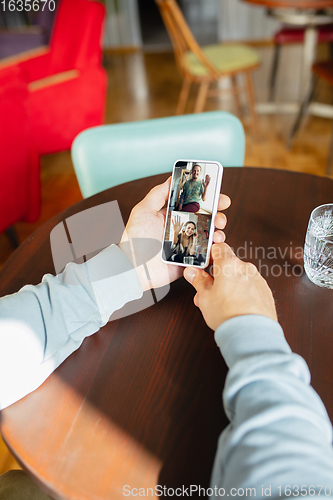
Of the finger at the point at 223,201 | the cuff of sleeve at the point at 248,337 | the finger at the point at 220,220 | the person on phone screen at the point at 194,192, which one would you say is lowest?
the cuff of sleeve at the point at 248,337

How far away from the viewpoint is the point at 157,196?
617 mm

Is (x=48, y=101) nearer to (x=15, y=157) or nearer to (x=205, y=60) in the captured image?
(x=15, y=157)

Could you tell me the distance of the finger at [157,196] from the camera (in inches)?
24.1

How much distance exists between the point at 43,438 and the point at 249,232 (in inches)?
17.9

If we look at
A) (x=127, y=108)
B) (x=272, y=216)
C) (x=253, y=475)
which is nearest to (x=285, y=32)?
(x=127, y=108)

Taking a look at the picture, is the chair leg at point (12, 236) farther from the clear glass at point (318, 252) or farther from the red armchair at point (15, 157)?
the clear glass at point (318, 252)

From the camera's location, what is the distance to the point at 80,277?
1.68ft

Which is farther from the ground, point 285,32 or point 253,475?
point 285,32

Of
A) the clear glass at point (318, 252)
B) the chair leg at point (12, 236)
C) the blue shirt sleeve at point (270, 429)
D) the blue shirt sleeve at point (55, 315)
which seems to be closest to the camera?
the blue shirt sleeve at point (270, 429)

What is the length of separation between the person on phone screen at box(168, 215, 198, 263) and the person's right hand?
0.06 meters

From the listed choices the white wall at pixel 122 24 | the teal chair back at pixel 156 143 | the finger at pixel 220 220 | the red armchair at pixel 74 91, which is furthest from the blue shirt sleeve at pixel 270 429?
the white wall at pixel 122 24

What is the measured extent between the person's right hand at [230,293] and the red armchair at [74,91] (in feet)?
4.89

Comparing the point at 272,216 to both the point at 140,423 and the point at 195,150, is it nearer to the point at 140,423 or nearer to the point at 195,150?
the point at 195,150

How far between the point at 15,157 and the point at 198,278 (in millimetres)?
1070
